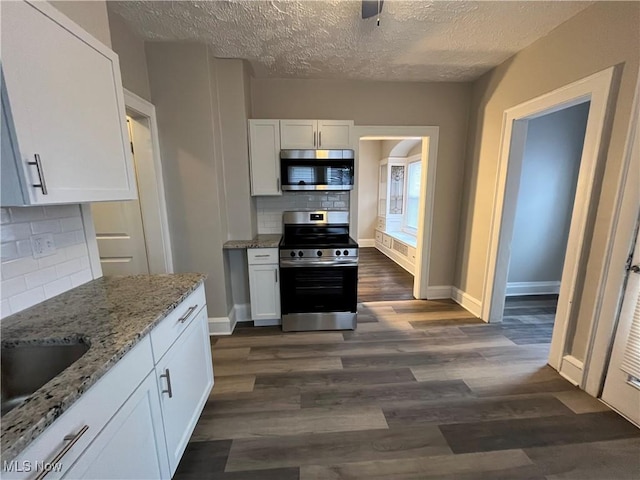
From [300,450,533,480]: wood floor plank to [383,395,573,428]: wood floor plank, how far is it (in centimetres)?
23

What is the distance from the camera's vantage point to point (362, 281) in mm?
4328

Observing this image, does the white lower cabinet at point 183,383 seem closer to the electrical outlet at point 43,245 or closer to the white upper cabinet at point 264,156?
the electrical outlet at point 43,245

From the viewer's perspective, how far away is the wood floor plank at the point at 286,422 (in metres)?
1.65

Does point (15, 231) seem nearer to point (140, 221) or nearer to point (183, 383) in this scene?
point (183, 383)

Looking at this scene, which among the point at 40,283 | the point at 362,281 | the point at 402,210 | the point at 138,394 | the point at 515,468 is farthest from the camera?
the point at 402,210

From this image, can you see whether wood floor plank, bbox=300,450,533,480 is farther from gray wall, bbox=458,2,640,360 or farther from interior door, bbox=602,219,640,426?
gray wall, bbox=458,2,640,360

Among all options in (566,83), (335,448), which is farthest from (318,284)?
(566,83)

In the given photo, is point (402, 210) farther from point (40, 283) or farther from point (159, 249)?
point (40, 283)

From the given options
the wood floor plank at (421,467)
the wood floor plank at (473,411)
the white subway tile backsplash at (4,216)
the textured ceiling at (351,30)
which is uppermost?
the textured ceiling at (351,30)

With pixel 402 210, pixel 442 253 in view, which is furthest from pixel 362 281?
pixel 402 210

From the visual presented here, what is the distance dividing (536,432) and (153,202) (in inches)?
132

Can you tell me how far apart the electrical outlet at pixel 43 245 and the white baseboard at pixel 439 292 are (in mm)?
3634

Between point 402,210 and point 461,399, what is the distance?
4.49 metres

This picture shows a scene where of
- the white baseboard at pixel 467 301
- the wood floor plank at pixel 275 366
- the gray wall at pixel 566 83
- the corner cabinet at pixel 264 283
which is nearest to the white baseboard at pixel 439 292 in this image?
the white baseboard at pixel 467 301
